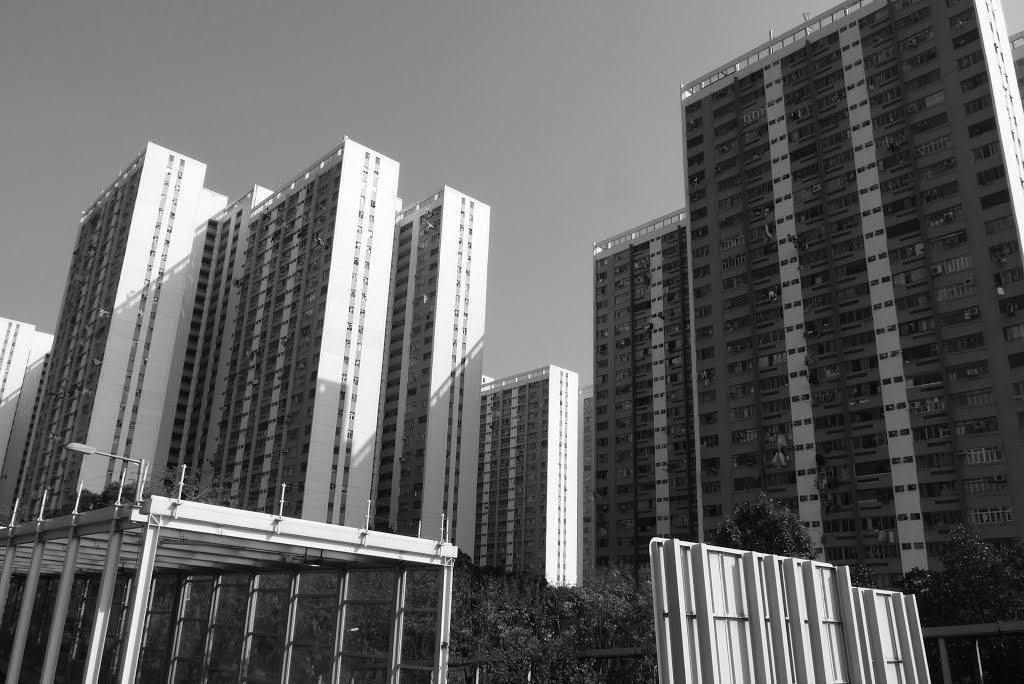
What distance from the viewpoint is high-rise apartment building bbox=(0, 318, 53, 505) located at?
144 meters

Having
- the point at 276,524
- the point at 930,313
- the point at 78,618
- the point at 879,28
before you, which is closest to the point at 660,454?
the point at 930,313

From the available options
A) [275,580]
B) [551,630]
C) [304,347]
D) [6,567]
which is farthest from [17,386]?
[275,580]

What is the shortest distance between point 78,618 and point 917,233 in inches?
2566

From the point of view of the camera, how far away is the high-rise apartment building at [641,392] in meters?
92.8

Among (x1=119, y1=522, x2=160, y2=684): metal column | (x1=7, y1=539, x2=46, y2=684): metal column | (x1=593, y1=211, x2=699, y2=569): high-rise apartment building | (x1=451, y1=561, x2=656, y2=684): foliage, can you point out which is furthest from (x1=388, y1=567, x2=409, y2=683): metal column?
(x1=593, y1=211, x2=699, y2=569): high-rise apartment building

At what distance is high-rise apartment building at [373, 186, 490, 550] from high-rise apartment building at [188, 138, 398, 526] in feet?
34.0

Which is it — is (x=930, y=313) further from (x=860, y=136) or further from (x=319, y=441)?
(x=319, y=441)

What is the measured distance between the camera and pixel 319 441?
85.9m

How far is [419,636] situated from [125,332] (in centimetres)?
8812

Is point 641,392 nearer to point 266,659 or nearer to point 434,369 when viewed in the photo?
point 434,369

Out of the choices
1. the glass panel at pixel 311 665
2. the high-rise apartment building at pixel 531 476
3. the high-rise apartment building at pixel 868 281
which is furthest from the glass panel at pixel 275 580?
the high-rise apartment building at pixel 531 476

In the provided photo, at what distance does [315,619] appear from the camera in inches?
961

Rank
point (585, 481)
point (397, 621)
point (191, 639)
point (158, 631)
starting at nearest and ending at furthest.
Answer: point (397, 621)
point (191, 639)
point (158, 631)
point (585, 481)

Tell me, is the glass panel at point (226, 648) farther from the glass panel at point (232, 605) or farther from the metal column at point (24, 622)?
the metal column at point (24, 622)
